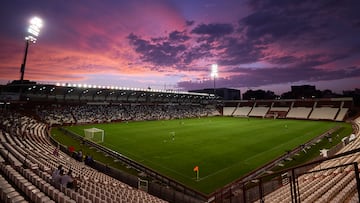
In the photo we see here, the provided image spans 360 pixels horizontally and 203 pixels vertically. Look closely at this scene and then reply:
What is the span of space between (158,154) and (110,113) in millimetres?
41730

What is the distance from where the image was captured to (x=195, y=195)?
1402 centimetres

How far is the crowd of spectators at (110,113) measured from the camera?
51.6 m

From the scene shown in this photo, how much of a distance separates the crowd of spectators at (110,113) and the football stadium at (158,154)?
26 cm

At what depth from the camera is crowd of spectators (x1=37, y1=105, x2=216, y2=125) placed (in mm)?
51625

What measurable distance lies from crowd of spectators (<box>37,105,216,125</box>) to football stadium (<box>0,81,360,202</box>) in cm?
26

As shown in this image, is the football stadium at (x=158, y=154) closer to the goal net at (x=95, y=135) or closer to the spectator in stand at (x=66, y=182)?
the goal net at (x=95, y=135)

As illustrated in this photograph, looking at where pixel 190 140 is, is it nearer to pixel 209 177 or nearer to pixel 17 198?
pixel 209 177

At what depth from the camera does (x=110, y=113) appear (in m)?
63.2

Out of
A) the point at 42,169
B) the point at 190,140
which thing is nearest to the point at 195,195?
the point at 42,169

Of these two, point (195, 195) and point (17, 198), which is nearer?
point (17, 198)

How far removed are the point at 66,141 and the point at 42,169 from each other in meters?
21.3

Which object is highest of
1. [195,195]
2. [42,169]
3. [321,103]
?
[321,103]

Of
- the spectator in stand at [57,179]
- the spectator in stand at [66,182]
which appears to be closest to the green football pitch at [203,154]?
the spectator in stand at [66,182]

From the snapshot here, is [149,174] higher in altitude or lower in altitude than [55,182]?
lower
